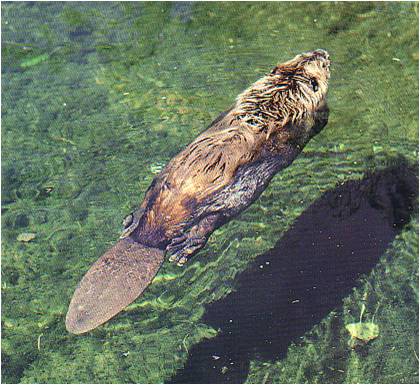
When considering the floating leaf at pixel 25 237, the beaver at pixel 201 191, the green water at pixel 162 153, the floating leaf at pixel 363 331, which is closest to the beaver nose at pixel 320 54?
the green water at pixel 162 153

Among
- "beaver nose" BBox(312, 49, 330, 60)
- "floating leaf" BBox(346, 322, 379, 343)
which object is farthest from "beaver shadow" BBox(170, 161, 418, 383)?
"beaver nose" BBox(312, 49, 330, 60)

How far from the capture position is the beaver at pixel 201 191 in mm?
3926

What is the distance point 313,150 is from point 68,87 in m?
2.40

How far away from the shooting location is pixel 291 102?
16.0ft

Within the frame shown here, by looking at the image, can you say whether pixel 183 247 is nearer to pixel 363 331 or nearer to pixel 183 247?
pixel 183 247

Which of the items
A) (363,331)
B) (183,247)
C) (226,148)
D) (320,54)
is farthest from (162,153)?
(363,331)

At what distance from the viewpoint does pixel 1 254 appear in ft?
16.3

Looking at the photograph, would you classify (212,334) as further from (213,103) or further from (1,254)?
(213,103)

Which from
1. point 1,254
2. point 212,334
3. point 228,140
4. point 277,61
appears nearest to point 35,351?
point 1,254

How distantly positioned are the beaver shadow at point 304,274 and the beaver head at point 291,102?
0.63 m

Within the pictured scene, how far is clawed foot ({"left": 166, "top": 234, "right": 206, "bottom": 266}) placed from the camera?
14.2 feet

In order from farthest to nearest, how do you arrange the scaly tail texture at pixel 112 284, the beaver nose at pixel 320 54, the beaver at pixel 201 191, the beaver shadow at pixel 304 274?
the beaver nose at pixel 320 54 < the beaver shadow at pixel 304 274 < the beaver at pixel 201 191 < the scaly tail texture at pixel 112 284

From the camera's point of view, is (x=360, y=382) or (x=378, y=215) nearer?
(x=360, y=382)

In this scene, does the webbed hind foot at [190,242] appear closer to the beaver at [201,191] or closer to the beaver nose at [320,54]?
the beaver at [201,191]
